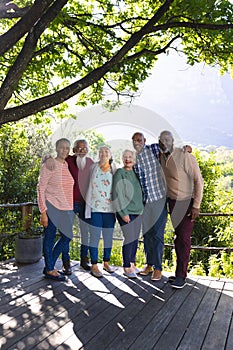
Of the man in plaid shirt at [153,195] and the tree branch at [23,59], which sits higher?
the tree branch at [23,59]

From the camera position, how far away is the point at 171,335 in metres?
2.86

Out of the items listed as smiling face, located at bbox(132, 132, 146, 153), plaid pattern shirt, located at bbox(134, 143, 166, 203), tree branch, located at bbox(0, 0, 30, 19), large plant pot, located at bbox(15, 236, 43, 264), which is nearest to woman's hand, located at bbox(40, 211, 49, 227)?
large plant pot, located at bbox(15, 236, 43, 264)

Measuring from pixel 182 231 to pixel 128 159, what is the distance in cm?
103

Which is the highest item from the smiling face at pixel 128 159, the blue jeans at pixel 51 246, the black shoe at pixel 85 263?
the smiling face at pixel 128 159

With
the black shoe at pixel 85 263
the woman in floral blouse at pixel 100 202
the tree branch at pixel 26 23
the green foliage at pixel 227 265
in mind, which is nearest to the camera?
the tree branch at pixel 26 23

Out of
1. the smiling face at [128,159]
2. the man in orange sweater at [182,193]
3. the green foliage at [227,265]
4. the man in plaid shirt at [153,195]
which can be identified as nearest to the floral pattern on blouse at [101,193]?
the smiling face at [128,159]

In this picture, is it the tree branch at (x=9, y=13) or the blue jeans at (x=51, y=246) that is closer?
the tree branch at (x=9, y=13)

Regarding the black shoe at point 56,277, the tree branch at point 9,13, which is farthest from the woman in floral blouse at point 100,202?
the tree branch at point 9,13

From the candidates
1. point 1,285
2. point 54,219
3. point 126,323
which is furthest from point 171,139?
point 1,285

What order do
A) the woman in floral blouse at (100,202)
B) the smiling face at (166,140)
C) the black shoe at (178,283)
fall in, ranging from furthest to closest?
the woman in floral blouse at (100,202) < the smiling face at (166,140) < the black shoe at (178,283)

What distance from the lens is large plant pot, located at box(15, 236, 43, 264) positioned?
5043mm

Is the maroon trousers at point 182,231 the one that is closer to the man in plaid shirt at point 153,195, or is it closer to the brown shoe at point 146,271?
the man in plaid shirt at point 153,195

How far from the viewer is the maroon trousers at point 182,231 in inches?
160

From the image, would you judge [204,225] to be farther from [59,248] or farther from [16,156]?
[59,248]
